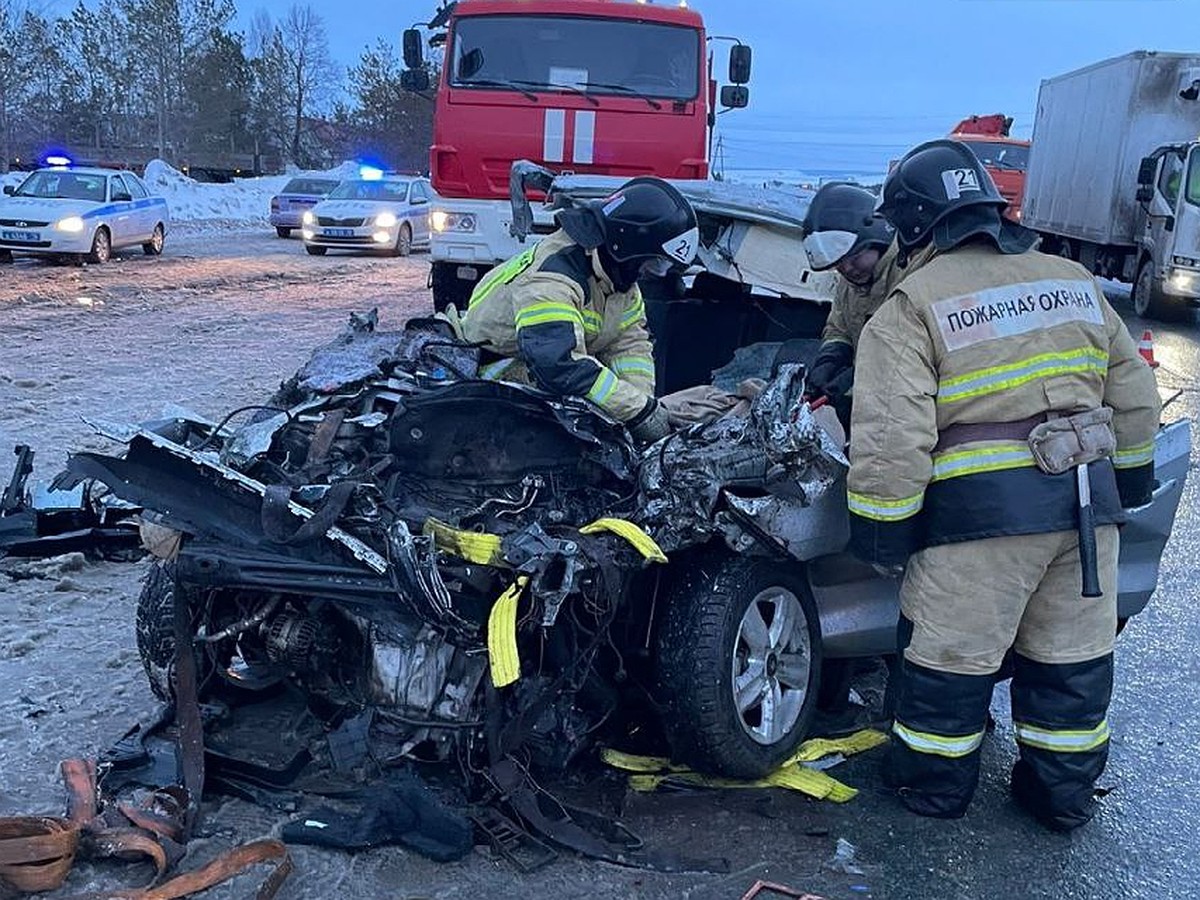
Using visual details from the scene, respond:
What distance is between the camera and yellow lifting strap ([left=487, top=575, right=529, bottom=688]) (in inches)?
111

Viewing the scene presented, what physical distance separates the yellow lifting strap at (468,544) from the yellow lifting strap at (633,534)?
0.94 ft

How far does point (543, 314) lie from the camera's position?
3.56 m

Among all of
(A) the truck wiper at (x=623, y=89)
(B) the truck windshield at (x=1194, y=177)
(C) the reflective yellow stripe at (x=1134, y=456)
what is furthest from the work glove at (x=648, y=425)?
(B) the truck windshield at (x=1194, y=177)

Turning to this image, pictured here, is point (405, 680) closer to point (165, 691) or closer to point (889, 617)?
point (165, 691)

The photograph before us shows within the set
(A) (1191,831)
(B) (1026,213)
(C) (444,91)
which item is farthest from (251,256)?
(A) (1191,831)

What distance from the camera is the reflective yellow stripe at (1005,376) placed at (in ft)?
10.3

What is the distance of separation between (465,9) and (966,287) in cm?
665

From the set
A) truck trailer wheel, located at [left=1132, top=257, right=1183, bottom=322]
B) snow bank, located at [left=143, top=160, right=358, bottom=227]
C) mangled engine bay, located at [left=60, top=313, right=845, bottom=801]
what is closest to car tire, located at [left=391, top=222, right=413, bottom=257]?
snow bank, located at [left=143, top=160, right=358, bottom=227]

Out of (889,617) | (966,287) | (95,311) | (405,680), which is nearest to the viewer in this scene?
(405,680)

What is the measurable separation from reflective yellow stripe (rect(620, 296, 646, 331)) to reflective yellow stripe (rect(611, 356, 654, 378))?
0.11 m

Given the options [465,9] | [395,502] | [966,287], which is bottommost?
[395,502]

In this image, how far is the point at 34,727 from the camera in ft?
11.4

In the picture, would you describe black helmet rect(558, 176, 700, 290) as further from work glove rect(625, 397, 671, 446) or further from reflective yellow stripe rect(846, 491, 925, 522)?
reflective yellow stripe rect(846, 491, 925, 522)

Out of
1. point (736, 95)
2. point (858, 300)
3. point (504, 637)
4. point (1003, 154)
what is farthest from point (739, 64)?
point (1003, 154)
